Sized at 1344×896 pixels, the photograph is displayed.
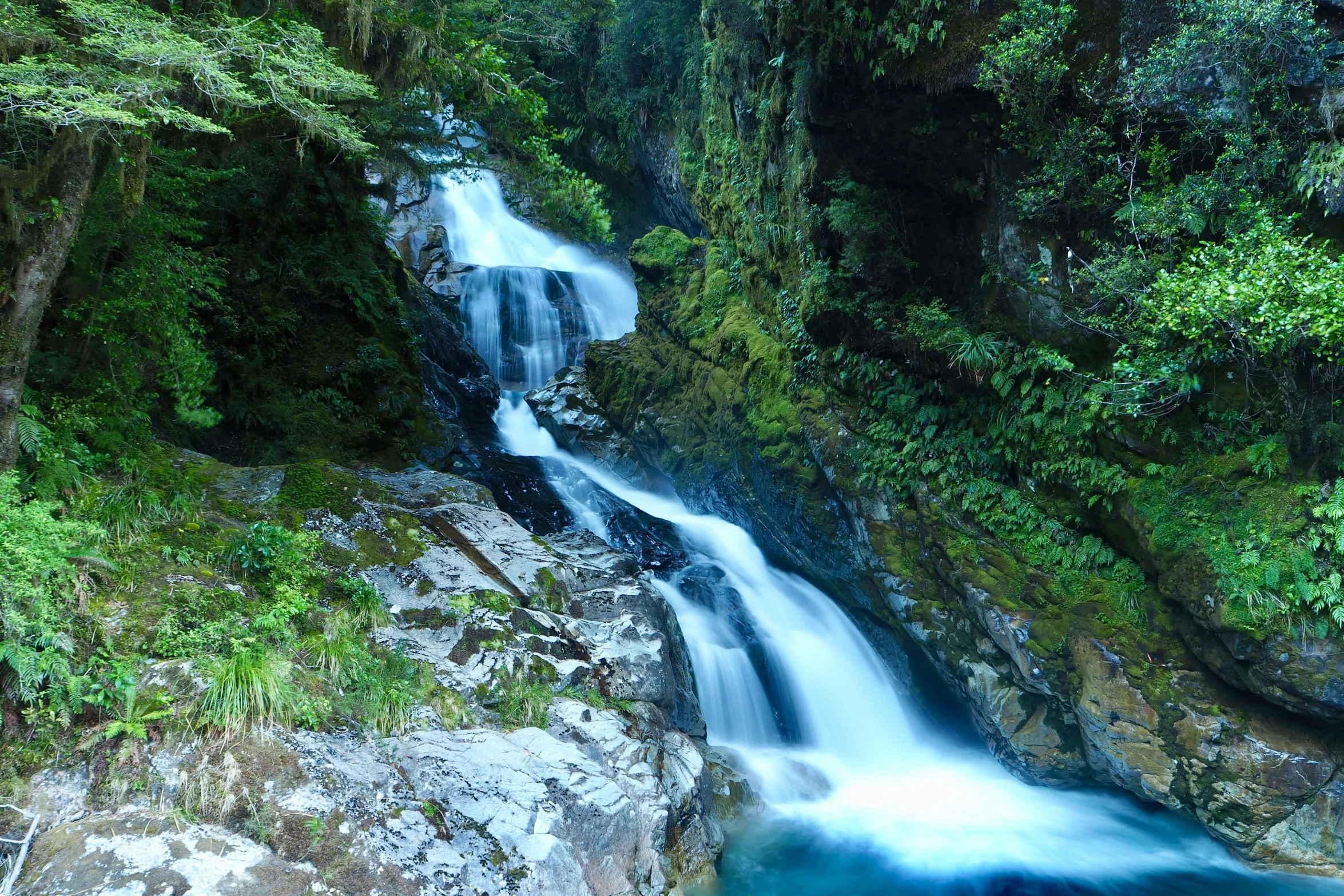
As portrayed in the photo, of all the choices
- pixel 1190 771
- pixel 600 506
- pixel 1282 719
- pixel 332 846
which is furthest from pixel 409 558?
pixel 1282 719

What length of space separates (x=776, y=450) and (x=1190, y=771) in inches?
271

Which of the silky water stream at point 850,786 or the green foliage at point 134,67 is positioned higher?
the green foliage at point 134,67

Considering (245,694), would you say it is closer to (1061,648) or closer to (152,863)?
(152,863)

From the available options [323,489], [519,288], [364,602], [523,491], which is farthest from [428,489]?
[519,288]

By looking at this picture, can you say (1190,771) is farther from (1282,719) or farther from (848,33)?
(848,33)

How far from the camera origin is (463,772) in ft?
18.6

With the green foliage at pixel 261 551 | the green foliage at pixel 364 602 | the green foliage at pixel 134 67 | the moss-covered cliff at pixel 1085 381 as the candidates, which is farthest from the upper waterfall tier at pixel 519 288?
the green foliage at pixel 261 551

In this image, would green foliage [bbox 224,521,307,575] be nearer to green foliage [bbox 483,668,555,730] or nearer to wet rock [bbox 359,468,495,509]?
wet rock [bbox 359,468,495,509]

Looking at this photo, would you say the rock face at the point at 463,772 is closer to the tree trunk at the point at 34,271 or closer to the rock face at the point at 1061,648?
the tree trunk at the point at 34,271

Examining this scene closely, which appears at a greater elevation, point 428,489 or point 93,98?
point 93,98

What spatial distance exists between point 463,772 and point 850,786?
19.7 ft

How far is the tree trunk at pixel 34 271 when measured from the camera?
5598 mm

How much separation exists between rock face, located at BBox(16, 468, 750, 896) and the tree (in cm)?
274

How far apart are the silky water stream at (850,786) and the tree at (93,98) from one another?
4.94 meters
